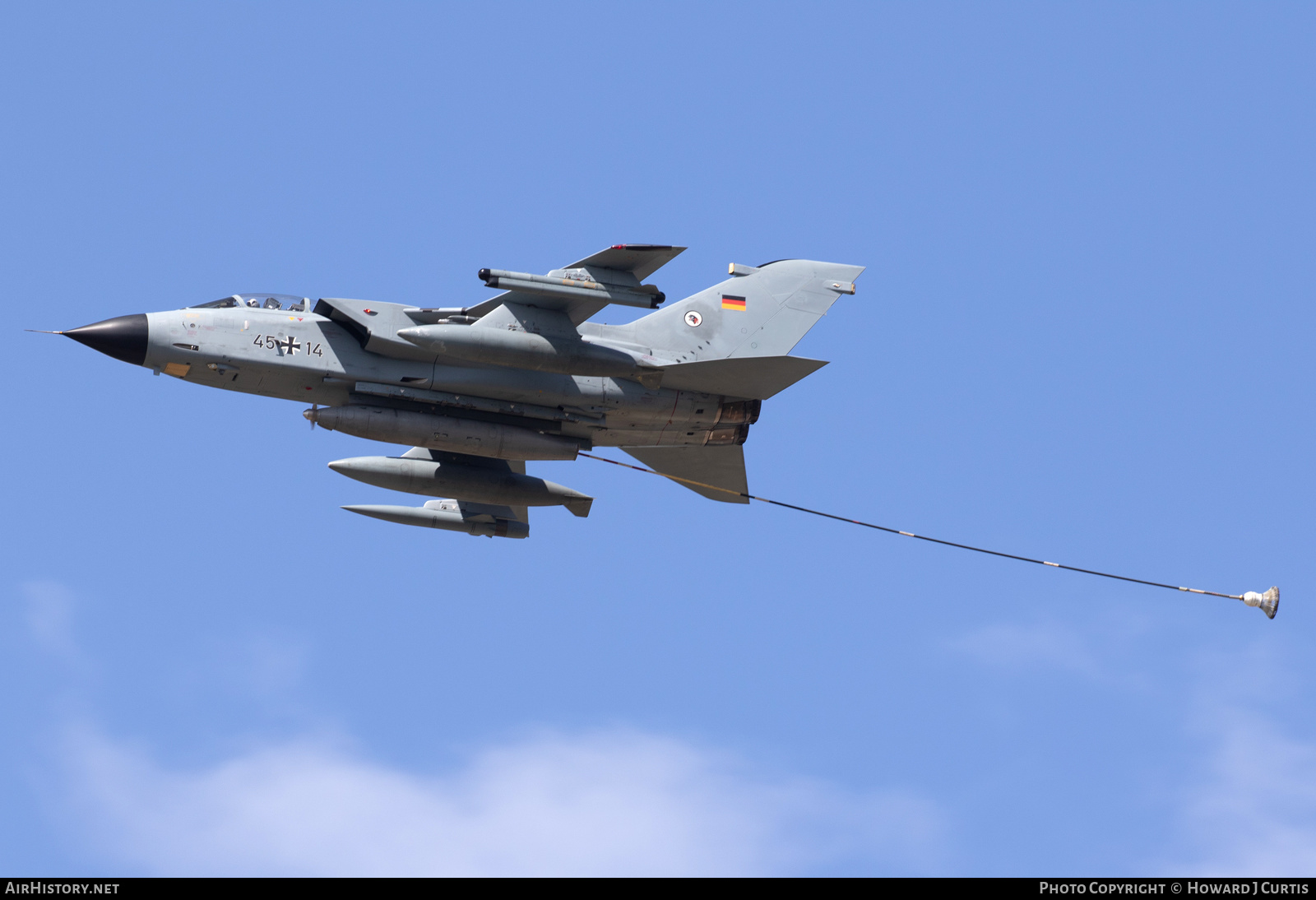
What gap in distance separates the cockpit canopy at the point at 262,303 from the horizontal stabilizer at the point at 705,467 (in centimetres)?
642

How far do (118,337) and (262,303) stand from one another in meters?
2.32

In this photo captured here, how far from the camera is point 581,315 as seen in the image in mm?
25406

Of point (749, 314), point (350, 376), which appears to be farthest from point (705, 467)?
point (350, 376)

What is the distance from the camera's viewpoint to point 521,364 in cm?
2486

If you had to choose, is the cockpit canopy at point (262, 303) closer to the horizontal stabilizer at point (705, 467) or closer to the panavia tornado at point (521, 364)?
the panavia tornado at point (521, 364)

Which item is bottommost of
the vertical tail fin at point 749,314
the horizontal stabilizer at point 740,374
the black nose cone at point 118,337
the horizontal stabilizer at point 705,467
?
the black nose cone at point 118,337

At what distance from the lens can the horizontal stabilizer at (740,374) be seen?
2662cm

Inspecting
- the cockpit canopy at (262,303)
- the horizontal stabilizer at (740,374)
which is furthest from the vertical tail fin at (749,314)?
the cockpit canopy at (262,303)

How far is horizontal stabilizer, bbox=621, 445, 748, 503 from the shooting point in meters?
28.7

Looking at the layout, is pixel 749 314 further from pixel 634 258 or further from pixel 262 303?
pixel 262 303

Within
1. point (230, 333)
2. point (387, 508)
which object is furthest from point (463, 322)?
point (387, 508)
